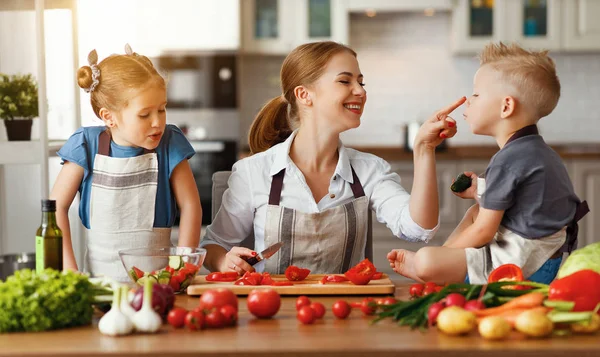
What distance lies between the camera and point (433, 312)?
4.38 ft

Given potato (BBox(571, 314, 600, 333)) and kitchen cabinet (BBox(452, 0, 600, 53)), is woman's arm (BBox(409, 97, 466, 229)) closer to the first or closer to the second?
potato (BBox(571, 314, 600, 333))

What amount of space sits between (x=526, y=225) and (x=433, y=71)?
3.89 metres

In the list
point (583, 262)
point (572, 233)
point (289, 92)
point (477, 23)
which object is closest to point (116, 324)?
point (583, 262)

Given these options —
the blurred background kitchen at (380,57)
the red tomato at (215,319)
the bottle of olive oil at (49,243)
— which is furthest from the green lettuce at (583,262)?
the blurred background kitchen at (380,57)

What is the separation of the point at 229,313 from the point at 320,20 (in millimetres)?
4085

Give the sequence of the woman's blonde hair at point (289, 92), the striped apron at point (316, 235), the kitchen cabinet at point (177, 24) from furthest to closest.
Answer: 1. the kitchen cabinet at point (177, 24)
2. the woman's blonde hair at point (289, 92)
3. the striped apron at point (316, 235)

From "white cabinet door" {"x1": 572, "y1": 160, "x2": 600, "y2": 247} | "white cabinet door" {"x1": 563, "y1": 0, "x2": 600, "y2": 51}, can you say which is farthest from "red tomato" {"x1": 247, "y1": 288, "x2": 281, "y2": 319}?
"white cabinet door" {"x1": 563, "y1": 0, "x2": 600, "y2": 51}

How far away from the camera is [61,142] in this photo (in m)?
2.74

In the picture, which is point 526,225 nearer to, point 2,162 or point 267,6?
point 2,162

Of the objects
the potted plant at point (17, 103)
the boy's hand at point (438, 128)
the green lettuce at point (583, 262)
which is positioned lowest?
the green lettuce at point (583, 262)

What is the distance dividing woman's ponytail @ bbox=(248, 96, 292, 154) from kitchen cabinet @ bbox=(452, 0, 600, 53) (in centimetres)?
306

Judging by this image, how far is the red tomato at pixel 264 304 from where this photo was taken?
4.67 feet

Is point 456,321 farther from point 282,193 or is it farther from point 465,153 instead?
point 465,153

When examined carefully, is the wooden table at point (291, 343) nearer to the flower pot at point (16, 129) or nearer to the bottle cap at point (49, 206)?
the bottle cap at point (49, 206)
